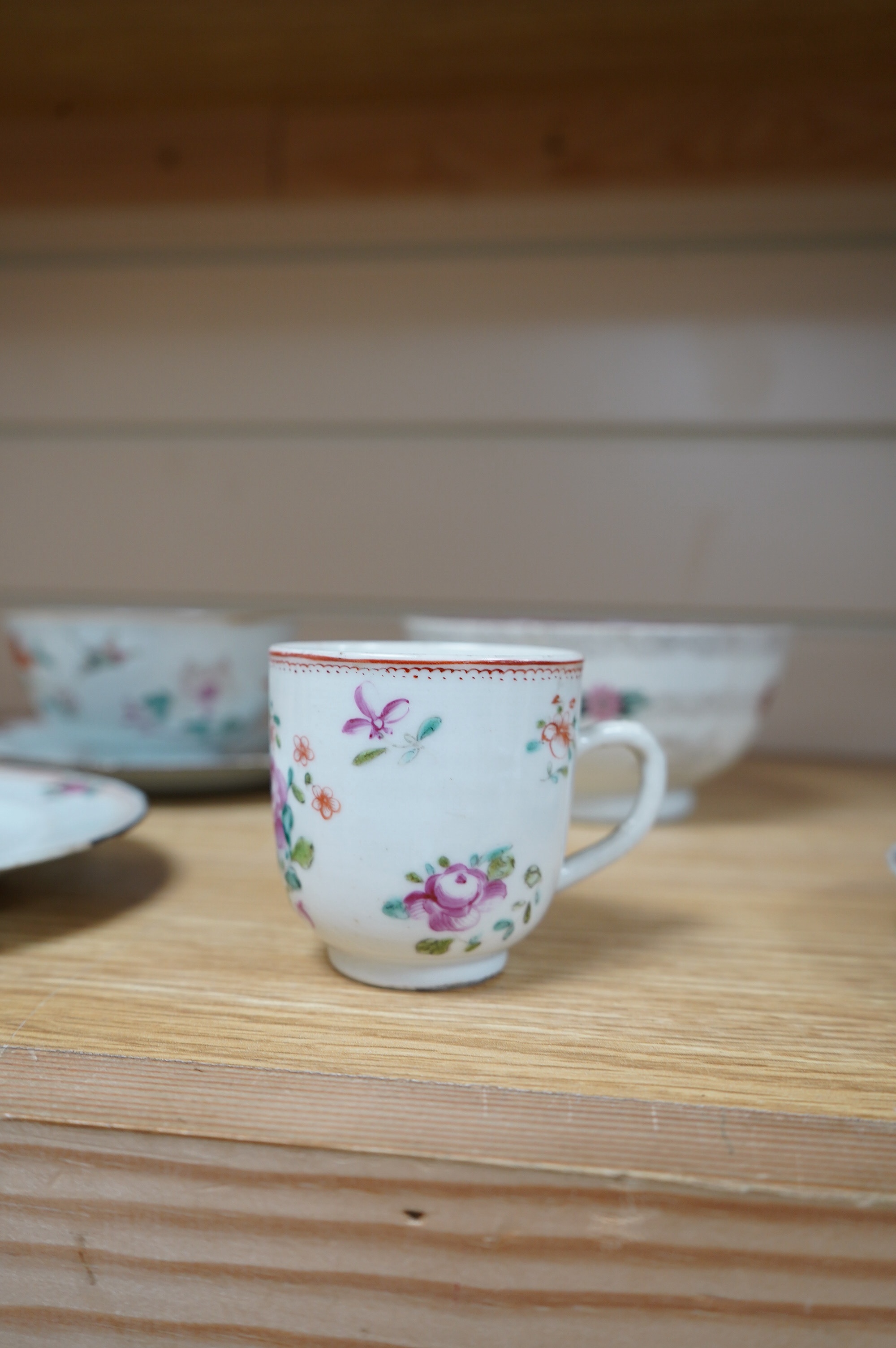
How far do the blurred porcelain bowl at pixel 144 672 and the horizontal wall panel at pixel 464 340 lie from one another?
1.29ft

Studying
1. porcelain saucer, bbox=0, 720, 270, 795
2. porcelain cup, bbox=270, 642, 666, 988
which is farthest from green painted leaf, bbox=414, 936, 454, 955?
porcelain saucer, bbox=0, 720, 270, 795

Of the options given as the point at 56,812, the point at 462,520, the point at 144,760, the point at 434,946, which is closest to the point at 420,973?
the point at 434,946

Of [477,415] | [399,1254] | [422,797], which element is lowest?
[399,1254]

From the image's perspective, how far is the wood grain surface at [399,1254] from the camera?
25 centimetres

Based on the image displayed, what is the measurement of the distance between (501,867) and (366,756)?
0.06m

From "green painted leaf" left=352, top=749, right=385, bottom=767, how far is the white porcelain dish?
14 cm

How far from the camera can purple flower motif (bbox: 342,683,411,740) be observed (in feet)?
1.05

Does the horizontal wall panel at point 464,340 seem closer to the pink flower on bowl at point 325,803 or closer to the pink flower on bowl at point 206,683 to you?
the pink flower on bowl at point 206,683

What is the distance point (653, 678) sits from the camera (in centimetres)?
57

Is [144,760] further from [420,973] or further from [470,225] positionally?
[470,225]

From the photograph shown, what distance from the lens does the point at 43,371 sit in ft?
3.22

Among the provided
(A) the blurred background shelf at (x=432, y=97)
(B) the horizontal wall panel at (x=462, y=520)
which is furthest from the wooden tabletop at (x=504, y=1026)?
(A) the blurred background shelf at (x=432, y=97)

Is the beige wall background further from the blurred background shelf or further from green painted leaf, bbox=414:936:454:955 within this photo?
green painted leaf, bbox=414:936:454:955

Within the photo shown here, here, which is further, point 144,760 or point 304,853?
point 144,760
